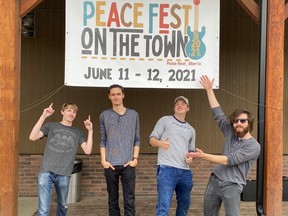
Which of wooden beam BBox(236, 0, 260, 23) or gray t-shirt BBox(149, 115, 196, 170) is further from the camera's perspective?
wooden beam BBox(236, 0, 260, 23)

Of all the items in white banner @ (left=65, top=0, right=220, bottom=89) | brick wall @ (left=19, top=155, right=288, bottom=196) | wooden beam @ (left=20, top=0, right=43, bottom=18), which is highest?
wooden beam @ (left=20, top=0, right=43, bottom=18)

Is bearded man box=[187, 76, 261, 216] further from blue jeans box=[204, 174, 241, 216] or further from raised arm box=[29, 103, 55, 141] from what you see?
raised arm box=[29, 103, 55, 141]

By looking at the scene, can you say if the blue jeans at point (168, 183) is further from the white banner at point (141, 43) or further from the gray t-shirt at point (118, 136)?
the white banner at point (141, 43)

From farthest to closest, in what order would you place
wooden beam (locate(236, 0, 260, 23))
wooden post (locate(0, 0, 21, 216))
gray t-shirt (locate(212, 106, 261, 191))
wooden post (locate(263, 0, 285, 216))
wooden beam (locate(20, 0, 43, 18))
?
wooden beam (locate(236, 0, 260, 23)) → wooden post (locate(263, 0, 285, 216)) → wooden beam (locate(20, 0, 43, 18)) → wooden post (locate(0, 0, 21, 216)) → gray t-shirt (locate(212, 106, 261, 191))

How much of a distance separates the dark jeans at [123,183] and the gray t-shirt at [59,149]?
47 centimetres

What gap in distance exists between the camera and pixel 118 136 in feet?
15.0

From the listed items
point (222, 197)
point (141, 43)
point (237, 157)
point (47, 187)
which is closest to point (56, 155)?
point (47, 187)

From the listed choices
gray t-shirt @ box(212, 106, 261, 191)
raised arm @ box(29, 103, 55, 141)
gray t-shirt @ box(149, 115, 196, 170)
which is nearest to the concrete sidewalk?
gray t-shirt @ box(149, 115, 196, 170)

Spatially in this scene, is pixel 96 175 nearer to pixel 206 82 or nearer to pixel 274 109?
pixel 206 82

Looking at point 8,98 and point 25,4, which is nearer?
point 8,98

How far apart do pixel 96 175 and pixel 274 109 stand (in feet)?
12.5

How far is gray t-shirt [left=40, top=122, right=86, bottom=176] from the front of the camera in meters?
4.46

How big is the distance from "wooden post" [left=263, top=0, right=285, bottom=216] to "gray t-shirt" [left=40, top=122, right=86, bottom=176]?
2.27m

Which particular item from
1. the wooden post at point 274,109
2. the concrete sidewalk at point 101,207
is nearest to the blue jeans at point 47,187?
the concrete sidewalk at point 101,207
